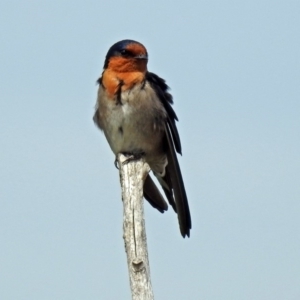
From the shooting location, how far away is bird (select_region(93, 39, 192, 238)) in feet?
33.8

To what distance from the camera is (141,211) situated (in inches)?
304

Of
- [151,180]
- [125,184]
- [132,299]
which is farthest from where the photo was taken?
[151,180]

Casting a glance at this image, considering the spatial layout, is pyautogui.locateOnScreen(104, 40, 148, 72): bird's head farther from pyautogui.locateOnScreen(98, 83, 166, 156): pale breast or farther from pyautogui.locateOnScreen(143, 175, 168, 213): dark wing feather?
pyautogui.locateOnScreen(143, 175, 168, 213): dark wing feather

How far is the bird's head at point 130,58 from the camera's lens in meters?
10.5

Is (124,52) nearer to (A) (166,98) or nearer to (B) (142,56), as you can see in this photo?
(B) (142,56)

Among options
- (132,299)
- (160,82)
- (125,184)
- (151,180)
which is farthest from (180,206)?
(132,299)

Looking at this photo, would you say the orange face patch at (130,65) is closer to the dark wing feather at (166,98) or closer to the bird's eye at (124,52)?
the bird's eye at (124,52)

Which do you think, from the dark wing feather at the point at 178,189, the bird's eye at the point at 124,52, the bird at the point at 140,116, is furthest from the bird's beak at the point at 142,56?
the dark wing feather at the point at 178,189

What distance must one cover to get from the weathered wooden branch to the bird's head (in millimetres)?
2476

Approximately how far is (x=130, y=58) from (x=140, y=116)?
670 mm

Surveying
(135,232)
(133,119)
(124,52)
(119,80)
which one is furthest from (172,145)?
(135,232)

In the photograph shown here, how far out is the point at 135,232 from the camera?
7.59 m

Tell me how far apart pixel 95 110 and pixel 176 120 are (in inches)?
37.6

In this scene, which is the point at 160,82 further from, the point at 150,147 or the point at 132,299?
the point at 132,299
